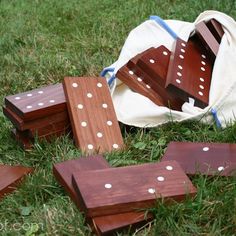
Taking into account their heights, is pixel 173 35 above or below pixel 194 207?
above

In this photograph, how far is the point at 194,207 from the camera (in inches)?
85.0

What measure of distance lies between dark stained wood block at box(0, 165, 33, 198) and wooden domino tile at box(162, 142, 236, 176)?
655mm

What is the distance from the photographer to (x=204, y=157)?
245 cm

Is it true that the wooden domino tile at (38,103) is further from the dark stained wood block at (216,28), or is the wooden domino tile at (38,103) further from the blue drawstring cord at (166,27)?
the dark stained wood block at (216,28)

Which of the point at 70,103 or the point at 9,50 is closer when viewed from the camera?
the point at 70,103

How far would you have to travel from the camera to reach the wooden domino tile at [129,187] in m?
2.07

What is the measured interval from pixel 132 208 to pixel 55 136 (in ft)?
2.76

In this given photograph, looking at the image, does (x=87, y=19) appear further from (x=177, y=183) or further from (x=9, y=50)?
(x=177, y=183)

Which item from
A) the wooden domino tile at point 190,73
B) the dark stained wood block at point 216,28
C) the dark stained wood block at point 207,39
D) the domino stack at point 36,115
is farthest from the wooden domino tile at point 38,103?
the dark stained wood block at point 216,28

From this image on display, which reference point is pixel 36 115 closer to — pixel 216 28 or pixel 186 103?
pixel 186 103

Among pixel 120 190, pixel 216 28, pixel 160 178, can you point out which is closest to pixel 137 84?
pixel 216 28

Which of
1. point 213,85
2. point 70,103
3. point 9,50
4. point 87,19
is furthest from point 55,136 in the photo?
point 87,19

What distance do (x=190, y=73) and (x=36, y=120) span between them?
0.89 metres

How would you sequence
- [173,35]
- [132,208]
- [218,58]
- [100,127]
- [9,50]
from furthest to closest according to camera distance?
[9,50]
[173,35]
[218,58]
[100,127]
[132,208]
